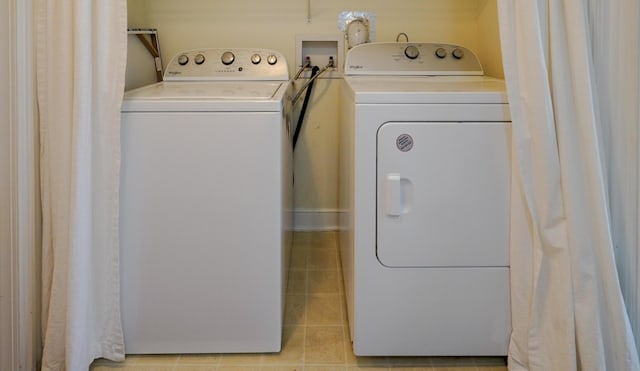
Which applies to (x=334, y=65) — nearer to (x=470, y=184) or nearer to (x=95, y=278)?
(x=470, y=184)

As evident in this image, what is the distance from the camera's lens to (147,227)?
1.39 metres

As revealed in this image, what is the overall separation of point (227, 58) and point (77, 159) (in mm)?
1118

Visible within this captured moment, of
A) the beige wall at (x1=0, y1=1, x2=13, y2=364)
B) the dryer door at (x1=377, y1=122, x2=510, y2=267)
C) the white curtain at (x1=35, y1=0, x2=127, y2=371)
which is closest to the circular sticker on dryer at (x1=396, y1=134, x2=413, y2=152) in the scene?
the dryer door at (x1=377, y1=122, x2=510, y2=267)

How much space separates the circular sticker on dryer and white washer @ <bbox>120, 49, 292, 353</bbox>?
0.32 meters

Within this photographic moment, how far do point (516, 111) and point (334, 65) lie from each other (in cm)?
134

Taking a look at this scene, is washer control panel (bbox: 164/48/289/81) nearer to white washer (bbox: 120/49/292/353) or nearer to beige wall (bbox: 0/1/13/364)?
white washer (bbox: 120/49/292/353)

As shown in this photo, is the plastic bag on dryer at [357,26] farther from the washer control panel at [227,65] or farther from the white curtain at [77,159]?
the white curtain at [77,159]

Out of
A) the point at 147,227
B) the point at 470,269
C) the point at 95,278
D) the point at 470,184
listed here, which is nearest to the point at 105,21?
the point at 147,227

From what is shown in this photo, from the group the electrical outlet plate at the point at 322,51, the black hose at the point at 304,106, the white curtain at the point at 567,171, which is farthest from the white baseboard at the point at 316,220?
the white curtain at the point at 567,171

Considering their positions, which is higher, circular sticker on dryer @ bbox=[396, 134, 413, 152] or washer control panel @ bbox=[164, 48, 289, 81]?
washer control panel @ bbox=[164, 48, 289, 81]

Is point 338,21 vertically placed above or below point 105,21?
above

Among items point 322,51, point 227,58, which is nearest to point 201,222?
point 227,58

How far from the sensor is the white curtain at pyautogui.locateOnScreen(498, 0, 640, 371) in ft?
3.86

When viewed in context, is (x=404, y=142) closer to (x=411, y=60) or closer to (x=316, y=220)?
(x=411, y=60)
